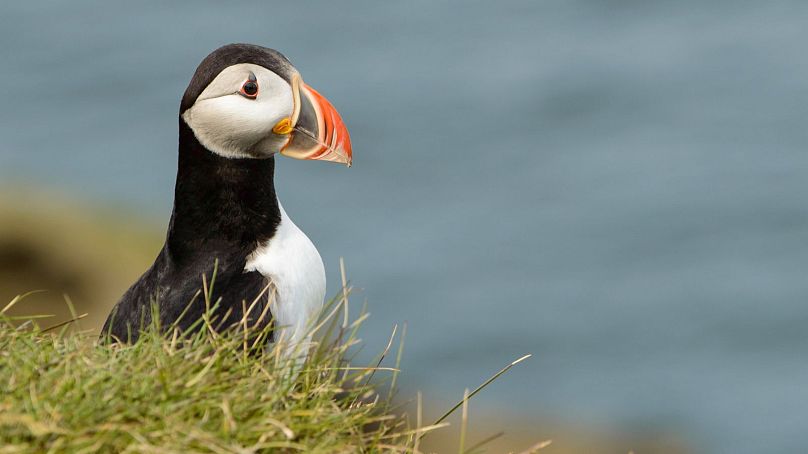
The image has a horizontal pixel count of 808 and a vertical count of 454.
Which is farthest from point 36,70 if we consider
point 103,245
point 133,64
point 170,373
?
point 170,373

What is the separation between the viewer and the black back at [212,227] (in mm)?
5387

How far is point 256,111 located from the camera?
207 inches

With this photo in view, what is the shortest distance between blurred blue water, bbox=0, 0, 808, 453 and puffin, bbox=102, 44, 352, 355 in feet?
32.0

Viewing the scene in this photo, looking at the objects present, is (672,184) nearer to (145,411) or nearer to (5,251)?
(5,251)

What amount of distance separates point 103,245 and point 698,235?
36.5 feet

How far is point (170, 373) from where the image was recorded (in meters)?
3.84

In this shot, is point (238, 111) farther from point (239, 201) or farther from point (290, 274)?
point (290, 274)

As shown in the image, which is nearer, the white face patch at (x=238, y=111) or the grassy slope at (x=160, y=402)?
the grassy slope at (x=160, y=402)

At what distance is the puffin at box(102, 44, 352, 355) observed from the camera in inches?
208

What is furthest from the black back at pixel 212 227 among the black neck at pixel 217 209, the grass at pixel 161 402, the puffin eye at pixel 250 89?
the grass at pixel 161 402

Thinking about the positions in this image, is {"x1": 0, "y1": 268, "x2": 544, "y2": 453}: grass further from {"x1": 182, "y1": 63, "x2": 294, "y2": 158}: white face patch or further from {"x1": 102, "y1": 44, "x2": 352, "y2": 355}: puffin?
{"x1": 182, "y1": 63, "x2": 294, "y2": 158}: white face patch

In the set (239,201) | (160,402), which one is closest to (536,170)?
(239,201)

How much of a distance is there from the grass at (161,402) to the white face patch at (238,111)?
123 centimetres

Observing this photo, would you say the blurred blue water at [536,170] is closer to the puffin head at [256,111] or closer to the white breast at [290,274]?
the white breast at [290,274]
